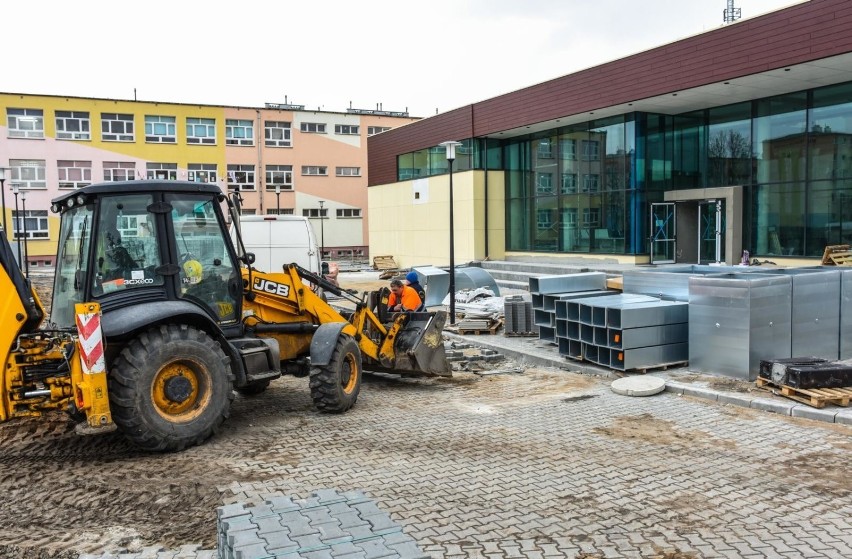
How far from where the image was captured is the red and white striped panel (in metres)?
6.54

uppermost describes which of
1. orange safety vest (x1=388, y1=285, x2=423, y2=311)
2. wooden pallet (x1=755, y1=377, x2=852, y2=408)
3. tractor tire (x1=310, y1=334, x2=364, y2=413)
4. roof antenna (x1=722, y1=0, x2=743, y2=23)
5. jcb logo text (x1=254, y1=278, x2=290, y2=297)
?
roof antenna (x1=722, y1=0, x2=743, y2=23)

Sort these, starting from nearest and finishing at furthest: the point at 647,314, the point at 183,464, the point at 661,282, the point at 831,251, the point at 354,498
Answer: the point at 354,498, the point at 183,464, the point at 647,314, the point at 661,282, the point at 831,251

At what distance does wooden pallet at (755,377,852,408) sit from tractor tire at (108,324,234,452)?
22.7 feet

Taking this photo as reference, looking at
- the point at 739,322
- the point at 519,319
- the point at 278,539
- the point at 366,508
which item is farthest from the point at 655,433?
the point at 519,319

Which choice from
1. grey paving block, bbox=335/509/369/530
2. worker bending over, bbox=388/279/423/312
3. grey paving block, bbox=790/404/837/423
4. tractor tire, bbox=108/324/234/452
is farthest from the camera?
worker bending over, bbox=388/279/423/312

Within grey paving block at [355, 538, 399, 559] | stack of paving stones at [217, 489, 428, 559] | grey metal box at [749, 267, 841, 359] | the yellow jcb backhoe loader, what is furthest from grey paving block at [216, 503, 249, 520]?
grey metal box at [749, 267, 841, 359]

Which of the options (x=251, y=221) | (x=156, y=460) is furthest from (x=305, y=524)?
(x=251, y=221)

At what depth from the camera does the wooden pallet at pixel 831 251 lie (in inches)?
714

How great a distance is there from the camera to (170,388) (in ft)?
23.6

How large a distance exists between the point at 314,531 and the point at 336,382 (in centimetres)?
454

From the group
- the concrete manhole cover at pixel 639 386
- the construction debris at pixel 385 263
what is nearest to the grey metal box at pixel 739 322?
the concrete manhole cover at pixel 639 386

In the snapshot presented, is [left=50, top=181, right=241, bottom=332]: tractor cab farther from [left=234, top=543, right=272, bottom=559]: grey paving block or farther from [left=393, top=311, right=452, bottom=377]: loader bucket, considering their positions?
[left=234, top=543, right=272, bottom=559]: grey paving block

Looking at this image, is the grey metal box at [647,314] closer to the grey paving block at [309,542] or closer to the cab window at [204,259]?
the cab window at [204,259]

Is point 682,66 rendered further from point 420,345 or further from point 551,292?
point 420,345
